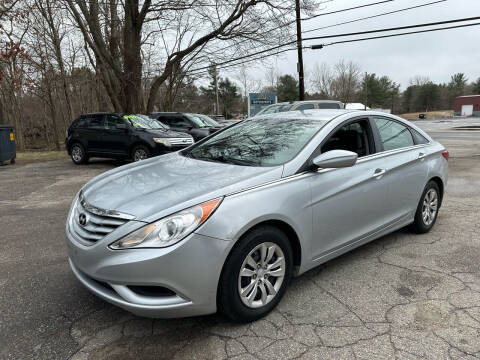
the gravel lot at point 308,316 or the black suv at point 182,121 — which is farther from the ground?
the black suv at point 182,121

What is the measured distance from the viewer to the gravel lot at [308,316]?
2.29m

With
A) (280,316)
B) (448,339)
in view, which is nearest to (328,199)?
(280,316)

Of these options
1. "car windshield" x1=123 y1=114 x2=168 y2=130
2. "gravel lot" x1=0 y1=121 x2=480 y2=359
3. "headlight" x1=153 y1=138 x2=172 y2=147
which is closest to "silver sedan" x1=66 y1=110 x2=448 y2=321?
"gravel lot" x1=0 y1=121 x2=480 y2=359

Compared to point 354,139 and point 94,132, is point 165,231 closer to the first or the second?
point 354,139

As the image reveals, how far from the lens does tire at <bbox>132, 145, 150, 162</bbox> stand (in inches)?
406

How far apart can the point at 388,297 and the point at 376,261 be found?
0.71 metres

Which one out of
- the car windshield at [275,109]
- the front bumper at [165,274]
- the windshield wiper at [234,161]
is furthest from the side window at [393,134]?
the car windshield at [275,109]

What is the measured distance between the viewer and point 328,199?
2.94 m

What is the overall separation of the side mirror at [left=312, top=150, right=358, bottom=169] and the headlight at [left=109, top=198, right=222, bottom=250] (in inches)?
41.4

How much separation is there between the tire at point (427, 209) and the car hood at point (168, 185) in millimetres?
2290

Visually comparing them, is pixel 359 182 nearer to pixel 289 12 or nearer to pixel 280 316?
pixel 280 316

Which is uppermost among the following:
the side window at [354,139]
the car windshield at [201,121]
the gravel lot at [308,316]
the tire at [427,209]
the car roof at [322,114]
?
the car windshield at [201,121]

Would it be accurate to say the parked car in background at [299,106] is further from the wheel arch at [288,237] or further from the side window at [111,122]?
the wheel arch at [288,237]

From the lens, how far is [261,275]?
258cm
